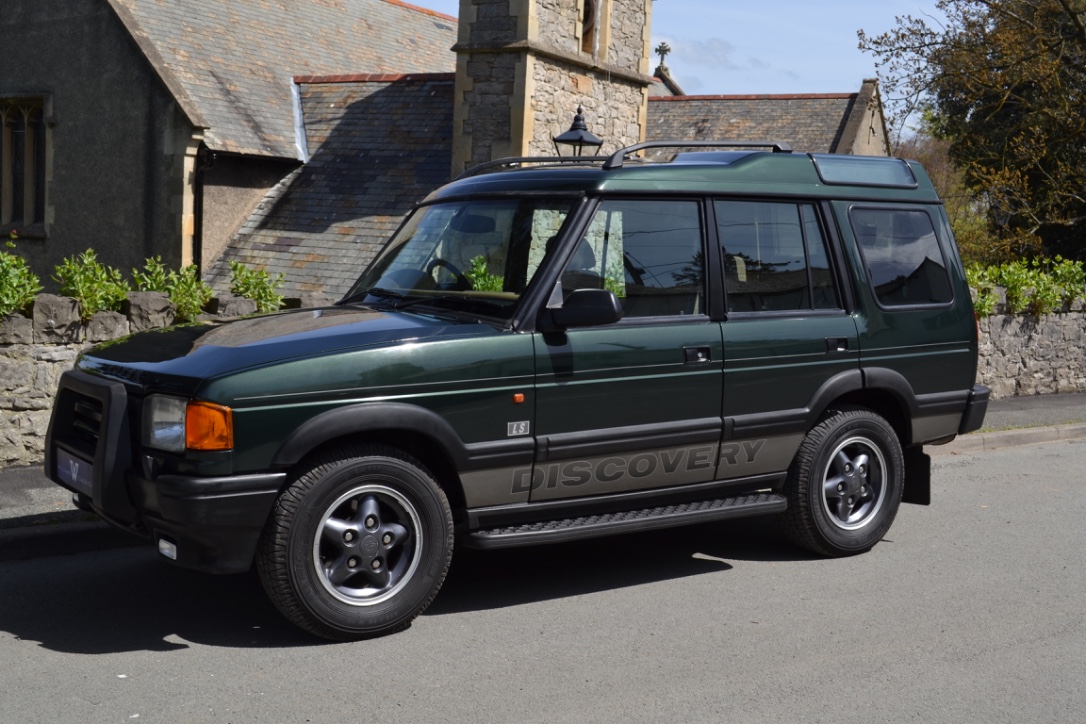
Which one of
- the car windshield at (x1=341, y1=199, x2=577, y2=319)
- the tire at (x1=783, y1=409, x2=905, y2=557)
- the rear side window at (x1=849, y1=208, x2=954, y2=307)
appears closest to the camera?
the car windshield at (x1=341, y1=199, x2=577, y2=319)

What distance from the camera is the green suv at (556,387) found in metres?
5.31

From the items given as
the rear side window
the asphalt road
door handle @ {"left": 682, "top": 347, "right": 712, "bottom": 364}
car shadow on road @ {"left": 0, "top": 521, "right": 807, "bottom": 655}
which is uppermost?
the rear side window

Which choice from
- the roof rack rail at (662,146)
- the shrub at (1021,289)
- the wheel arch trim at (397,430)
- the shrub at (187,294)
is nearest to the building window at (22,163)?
the shrub at (187,294)

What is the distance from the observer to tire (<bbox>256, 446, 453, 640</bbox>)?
531 centimetres

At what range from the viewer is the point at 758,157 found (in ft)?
22.9

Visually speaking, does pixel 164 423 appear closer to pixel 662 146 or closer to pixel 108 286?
pixel 662 146

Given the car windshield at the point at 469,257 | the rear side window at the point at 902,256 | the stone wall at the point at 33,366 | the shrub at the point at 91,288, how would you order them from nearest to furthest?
the car windshield at the point at 469,257 → the rear side window at the point at 902,256 → the stone wall at the point at 33,366 → the shrub at the point at 91,288

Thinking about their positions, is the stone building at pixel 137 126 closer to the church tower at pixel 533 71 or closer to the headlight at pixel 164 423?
the church tower at pixel 533 71

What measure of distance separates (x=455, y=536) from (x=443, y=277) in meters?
1.39

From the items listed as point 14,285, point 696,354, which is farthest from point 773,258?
point 14,285

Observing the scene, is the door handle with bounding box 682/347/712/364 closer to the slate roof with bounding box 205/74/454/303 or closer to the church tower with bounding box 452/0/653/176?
the church tower with bounding box 452/0/653/176

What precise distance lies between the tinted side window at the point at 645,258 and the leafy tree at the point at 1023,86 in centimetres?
1463

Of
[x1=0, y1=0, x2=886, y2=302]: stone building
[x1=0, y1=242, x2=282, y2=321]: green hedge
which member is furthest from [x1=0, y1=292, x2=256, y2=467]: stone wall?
[x1=0, y1=0, x2=886, y2=302]: stone building

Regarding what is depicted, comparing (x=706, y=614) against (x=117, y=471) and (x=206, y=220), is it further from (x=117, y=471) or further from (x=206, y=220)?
(x=206, y=220)
